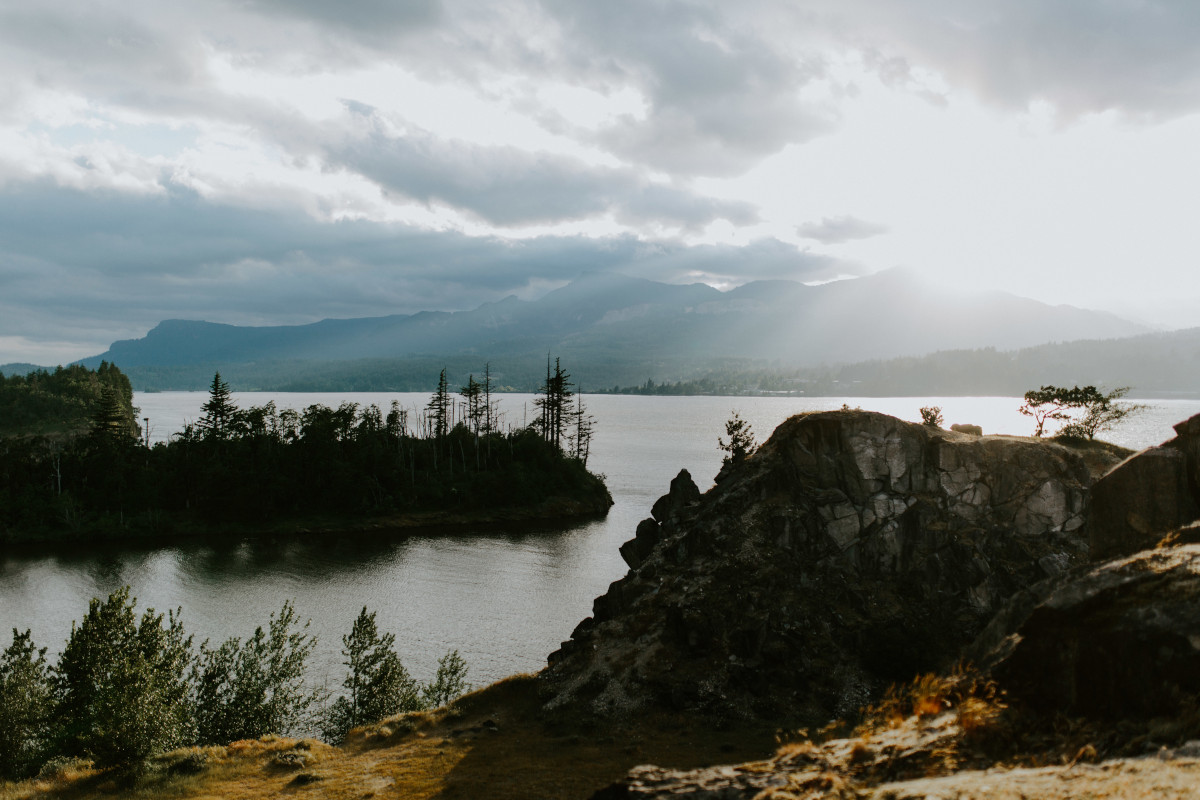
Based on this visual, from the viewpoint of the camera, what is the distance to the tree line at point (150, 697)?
28359 mm

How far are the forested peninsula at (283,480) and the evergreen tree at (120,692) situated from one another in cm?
6358

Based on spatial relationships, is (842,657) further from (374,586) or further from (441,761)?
(374,586)

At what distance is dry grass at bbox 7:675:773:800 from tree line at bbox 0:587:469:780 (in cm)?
224

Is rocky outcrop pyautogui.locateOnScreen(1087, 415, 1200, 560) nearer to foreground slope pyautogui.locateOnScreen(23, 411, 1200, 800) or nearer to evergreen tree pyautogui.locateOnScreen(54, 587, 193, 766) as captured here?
foreground slope pyautogui.locateOnScreen(23, 411, 1200, 800)

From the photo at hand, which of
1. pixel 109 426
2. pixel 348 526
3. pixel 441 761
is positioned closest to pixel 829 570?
pixel 441 761

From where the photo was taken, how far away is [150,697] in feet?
94.3

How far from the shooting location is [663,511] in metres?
51.1

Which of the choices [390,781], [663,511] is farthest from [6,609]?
[663,511]

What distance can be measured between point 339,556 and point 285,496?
30065 mm

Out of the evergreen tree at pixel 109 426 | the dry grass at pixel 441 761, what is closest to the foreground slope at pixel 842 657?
the dry grass at pixel 441 761

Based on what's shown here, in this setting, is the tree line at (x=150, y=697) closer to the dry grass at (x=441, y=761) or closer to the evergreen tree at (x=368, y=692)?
the evergreen tree at (x=368, y=692)

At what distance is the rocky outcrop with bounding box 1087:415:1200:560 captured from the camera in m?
17.3

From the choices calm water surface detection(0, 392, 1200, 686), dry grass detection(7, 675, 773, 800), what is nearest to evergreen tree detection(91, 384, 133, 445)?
calm water surface detection(0, 392, 1200, 686)

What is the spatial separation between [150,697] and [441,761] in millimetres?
12661
